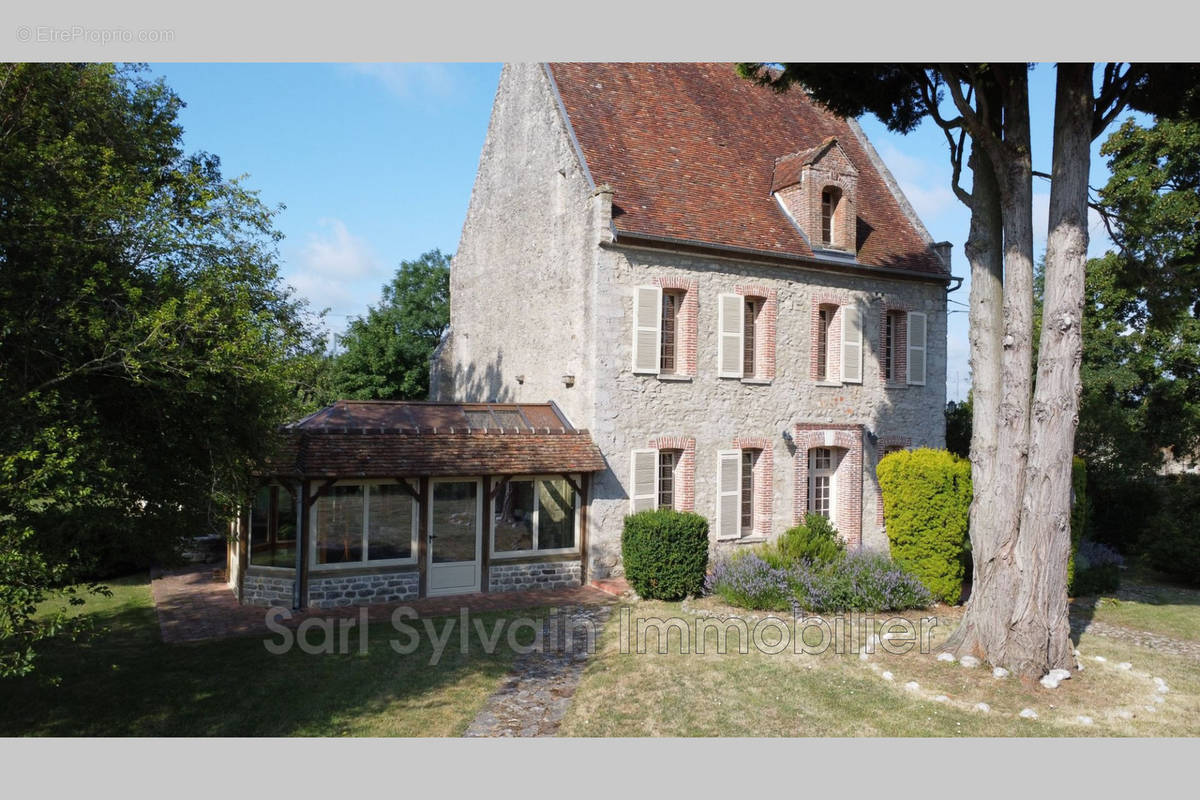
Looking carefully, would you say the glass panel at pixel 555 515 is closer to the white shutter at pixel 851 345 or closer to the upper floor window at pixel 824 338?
the upper floor window at pixel 824 338

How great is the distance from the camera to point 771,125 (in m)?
18.3

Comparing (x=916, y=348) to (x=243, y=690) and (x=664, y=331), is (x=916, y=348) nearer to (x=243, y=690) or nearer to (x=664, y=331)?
(x=664, y=331)

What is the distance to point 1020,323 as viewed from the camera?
954 centimetres

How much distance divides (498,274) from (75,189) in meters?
11.3

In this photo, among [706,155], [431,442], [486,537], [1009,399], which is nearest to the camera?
[1009,399]

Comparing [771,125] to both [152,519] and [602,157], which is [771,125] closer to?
[602,157]

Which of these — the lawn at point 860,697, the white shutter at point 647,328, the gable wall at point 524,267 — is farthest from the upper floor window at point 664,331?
the lawn at point 860,697

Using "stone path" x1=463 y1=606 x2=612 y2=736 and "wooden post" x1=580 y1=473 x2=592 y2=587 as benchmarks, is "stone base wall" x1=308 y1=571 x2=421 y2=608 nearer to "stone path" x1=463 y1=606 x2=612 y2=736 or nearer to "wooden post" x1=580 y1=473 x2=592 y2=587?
"stone path" x1=463 y1=606 x2=612 y2=736

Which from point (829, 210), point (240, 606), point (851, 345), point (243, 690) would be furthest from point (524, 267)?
point (243, 690)

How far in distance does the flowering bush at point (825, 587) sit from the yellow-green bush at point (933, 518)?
296mm

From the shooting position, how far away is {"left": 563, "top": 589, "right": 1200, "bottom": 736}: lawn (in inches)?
301

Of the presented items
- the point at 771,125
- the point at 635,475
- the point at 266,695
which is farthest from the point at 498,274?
the point at 266,695

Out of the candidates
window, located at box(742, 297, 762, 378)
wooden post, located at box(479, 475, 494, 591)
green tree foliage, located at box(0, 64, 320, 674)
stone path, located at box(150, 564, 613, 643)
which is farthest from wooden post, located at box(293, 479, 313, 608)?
window, located at box(742, 297, 762, 378)

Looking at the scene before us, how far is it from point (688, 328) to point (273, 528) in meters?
7.96
